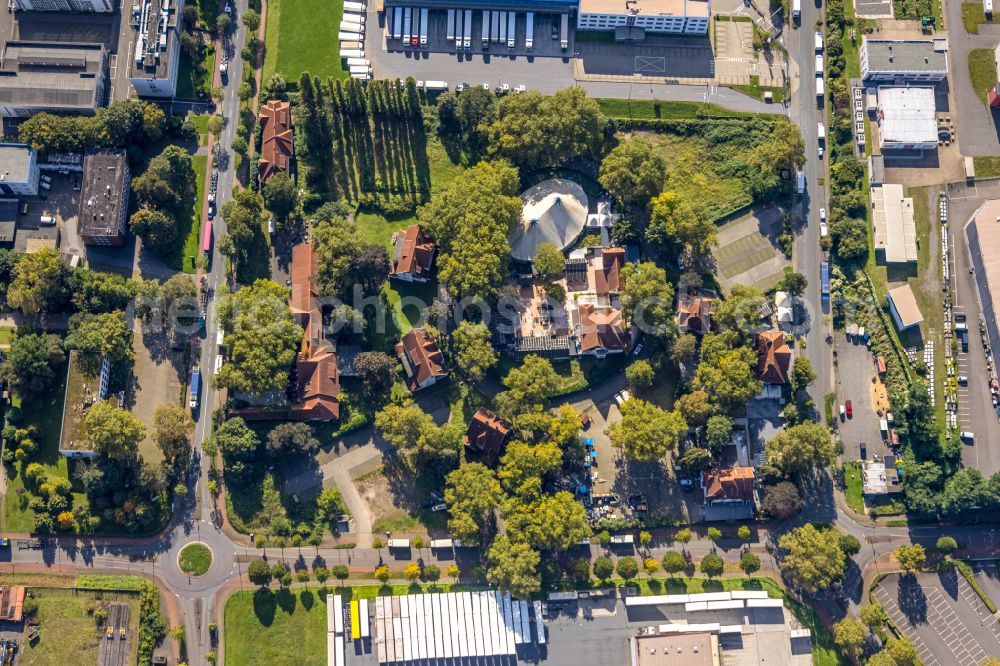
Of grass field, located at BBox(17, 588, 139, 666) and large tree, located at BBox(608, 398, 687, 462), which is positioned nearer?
grass field, located at BBox(17, 588, 139, 666)

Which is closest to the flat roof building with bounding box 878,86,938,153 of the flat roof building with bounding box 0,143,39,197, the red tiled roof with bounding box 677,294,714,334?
the red tiled roof with bounding box 677,294,714,334

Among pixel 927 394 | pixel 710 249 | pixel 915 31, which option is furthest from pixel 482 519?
pixel 915 31

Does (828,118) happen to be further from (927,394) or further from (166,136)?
(166,136)

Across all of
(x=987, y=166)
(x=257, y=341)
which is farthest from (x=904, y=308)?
(x=257, y=341)

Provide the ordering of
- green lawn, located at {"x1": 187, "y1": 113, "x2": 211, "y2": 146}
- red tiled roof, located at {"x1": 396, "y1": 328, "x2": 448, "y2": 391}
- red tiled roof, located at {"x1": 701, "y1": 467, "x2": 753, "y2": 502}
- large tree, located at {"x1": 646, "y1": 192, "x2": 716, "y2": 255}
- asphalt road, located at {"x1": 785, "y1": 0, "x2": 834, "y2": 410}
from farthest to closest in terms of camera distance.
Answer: green lawn, located at {"x1": 187, "y1": 113, "x2": 211, "y2": 146}
asphalt road, located at {"x1": 785, "y1": 0, "x2": 834, "y2": 410}
large tree, located at {"x1": 646, "y1": 192, "x2": 716, "y2": 255}
red tiled roof, located at {"x1": 396, "y1": 328, "x2": 448, "y2": 391}
red tiled roof, located at {"x1": 701, "y1": 467, "x2": 753, "y2": 502}

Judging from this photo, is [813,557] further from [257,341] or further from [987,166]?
[257,341]

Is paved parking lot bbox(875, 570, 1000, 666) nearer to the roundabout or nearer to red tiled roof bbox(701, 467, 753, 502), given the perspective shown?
red tiled roof bbox(701, 467, 753, 502)
